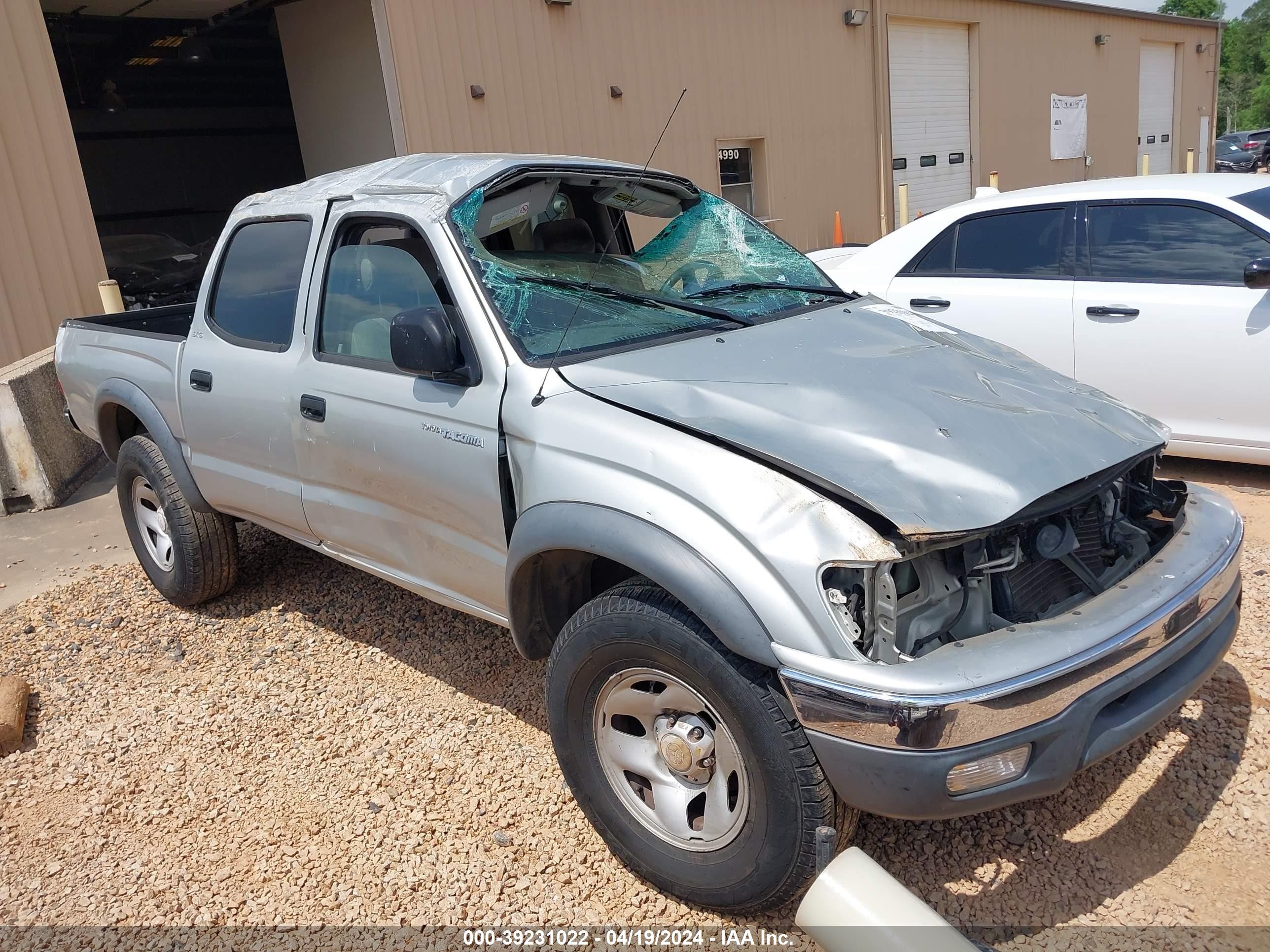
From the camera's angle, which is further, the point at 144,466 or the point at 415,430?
the point at 144,466

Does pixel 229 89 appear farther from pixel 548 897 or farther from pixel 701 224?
pixel 548 897

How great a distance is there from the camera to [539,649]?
2.92 metres

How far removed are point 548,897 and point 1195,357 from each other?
4221mm

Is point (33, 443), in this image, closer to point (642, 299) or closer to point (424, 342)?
point (424, 342)

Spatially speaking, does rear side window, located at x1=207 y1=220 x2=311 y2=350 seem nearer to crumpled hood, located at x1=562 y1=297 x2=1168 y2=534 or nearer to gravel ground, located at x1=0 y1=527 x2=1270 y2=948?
gravel ground, located at x1=0 y1=527 x2=1270 y2=948

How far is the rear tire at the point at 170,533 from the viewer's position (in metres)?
4.39

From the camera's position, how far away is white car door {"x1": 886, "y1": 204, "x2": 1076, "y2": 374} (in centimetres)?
536

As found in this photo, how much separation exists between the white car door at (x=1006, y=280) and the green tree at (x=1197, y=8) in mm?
82214

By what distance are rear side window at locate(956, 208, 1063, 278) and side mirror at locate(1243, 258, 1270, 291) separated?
0.96 meters

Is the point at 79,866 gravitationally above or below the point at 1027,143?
below

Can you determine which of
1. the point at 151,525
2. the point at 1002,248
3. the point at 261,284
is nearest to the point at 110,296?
the point at 151,525

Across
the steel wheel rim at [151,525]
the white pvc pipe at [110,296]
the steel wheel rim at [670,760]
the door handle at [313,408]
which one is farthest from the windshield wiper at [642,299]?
the white pvc pipe at [110,296]

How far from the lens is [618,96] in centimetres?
1177

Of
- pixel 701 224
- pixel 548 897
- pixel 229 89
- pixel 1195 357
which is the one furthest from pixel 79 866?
pixel 229 89
